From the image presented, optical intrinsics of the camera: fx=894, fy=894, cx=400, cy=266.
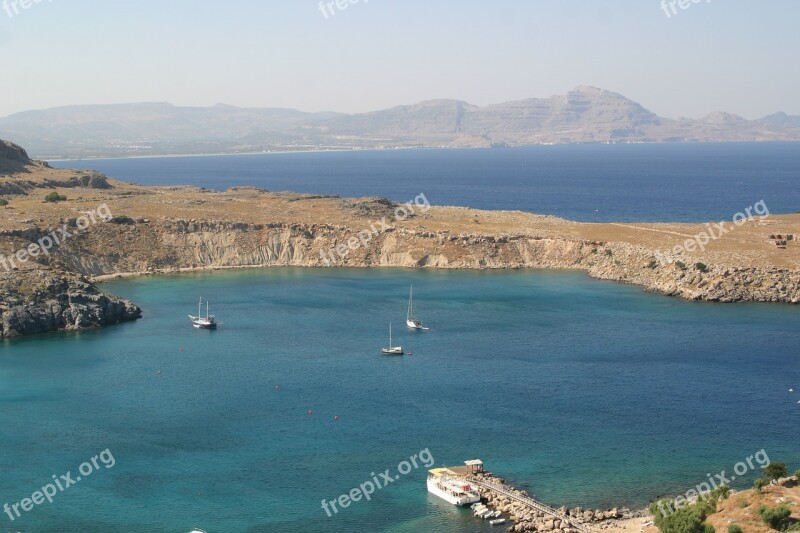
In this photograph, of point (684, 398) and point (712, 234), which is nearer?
point (684, 398)

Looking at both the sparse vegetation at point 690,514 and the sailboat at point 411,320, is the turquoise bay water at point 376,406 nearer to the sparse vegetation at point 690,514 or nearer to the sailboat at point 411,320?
the sailboat at point 411,320

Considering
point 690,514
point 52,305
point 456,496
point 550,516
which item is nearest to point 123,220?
point 52,305

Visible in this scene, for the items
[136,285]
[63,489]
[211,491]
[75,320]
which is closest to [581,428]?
[211,491]

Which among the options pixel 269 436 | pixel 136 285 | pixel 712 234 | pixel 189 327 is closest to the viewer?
pixel 269 436

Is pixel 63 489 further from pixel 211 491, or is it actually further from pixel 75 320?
pixel 75 320

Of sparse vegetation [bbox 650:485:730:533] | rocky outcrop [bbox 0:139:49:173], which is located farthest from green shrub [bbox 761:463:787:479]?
rocky outcrop [bbox 0:139:49:173]

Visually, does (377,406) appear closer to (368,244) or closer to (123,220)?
(368,244)
